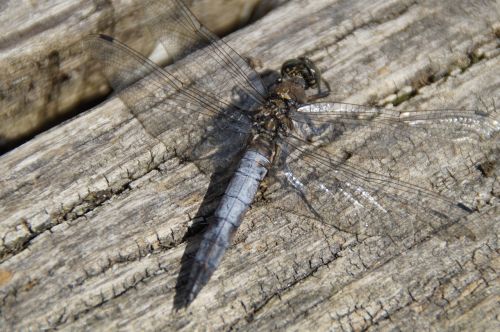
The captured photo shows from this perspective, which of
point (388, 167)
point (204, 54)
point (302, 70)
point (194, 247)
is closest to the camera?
point (194, 247)

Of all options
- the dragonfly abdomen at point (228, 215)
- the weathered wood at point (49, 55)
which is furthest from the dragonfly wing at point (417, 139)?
the weathered wood at point (49, 55)

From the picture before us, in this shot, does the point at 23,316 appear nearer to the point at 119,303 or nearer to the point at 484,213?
the point at 119,303

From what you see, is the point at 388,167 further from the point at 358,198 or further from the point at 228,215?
the point at 228,215

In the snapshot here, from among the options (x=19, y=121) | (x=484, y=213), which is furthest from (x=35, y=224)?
(x=484, y=213)

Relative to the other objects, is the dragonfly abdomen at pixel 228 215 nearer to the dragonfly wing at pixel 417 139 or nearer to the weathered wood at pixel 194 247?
the weathered wood at pixel 194 247

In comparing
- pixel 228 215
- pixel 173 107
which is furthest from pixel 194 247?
pixel 173 107

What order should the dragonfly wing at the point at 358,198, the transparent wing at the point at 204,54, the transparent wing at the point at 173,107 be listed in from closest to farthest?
the dragonfly wing at the point at 358,198 < the transparent wing at the point at 173,107 < the transparent wing at the point at 204,54
